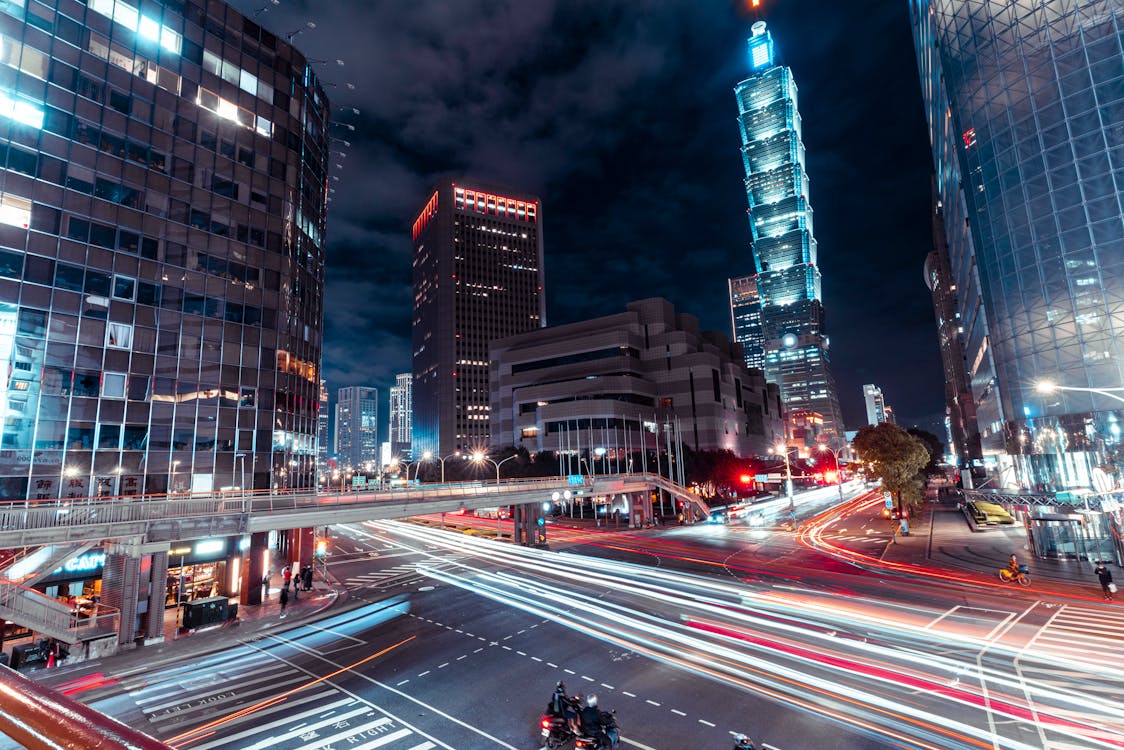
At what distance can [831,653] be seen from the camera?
2278 cm

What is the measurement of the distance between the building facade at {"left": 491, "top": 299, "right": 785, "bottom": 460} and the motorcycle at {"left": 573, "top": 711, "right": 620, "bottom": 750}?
91.4 metres

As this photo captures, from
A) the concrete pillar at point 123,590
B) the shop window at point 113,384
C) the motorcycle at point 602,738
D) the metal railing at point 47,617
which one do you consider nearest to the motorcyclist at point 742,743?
the motorcycle at point 602,738

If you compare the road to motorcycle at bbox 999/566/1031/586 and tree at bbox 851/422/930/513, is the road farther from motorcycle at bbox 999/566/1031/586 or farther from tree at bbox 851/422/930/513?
tree at bbox 851/422/930/513

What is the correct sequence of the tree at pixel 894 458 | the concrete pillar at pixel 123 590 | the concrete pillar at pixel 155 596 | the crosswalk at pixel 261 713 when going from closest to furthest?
the crosswalk at pixel 261 713 < the concrete pillar at pixel 123 590 < the concrete pillar at pixel 155 596 < the tree at pixel 894 458

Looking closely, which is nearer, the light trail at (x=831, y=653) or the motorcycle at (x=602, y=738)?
the motorcycle at (x=602, y=738)

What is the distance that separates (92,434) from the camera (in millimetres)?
37312

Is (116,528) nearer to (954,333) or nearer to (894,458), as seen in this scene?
(894,458)

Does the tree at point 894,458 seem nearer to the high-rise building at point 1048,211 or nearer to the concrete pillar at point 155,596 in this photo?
the high-rise building at point 1048,211

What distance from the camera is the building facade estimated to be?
4469 inches

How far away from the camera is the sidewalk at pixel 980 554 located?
1400 inches

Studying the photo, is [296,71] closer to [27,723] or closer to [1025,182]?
[27,723]

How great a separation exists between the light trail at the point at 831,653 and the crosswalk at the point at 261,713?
36.9ft

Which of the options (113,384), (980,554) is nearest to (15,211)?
(113,384)

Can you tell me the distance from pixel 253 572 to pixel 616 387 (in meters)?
86.9
